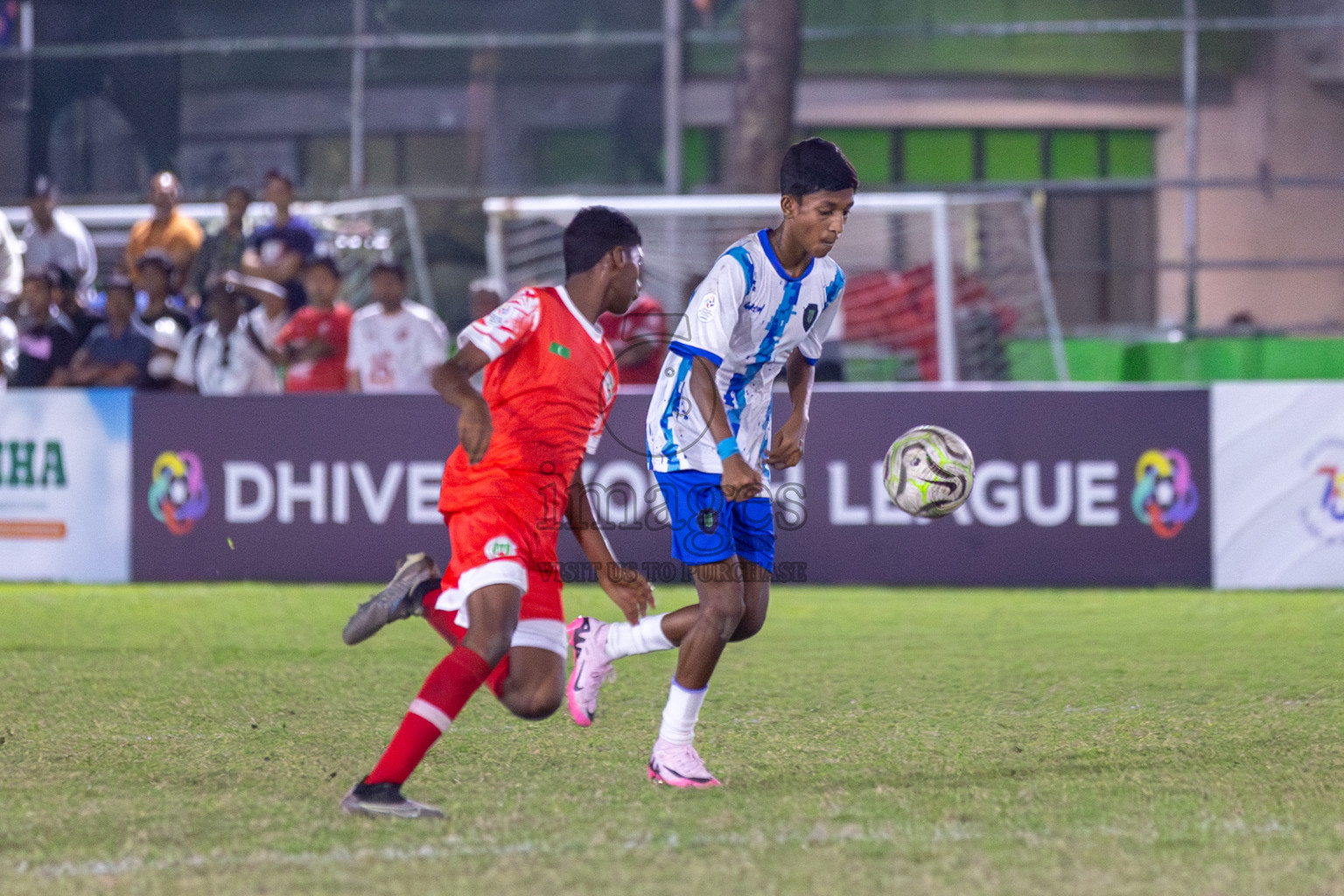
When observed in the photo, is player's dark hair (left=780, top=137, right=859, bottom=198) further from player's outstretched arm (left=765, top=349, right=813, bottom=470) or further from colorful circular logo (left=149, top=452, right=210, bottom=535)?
colorful circular logo (left=149, top=452, right=210, bottom=535)

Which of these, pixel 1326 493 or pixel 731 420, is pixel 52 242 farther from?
pixel 1326 493

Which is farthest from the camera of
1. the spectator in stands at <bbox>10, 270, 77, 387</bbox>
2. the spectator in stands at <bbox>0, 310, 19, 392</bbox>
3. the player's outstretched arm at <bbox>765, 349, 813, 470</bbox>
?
the spectator in stands at <bbox>0, 310, 19, 392</bbox>

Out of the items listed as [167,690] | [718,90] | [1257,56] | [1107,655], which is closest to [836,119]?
[718,90]

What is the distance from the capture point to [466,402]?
4.46 m

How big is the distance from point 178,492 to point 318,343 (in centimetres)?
151

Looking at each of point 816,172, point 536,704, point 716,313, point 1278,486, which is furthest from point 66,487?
point 1278,486

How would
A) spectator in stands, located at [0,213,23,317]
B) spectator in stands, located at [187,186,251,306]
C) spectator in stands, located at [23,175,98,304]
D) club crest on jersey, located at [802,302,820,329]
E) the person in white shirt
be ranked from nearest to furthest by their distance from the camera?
1. club crest on jersey, located at [802,302,820,329]
2. the person in white shirt
3. spectator in stands, located at [0,213,23,317]
4. spectator in stands, located at [23,175,98,304]
5. spectator in stands, located at [187,186,251,306]

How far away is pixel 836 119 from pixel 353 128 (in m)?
6.23

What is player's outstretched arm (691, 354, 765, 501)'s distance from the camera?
4887mm

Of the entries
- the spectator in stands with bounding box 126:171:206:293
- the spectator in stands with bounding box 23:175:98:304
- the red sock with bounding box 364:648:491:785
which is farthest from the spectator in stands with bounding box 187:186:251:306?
the red sock with bounding box 364:648:491:785

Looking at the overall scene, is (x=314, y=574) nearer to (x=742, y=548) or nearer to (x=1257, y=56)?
(x=742, y=548)

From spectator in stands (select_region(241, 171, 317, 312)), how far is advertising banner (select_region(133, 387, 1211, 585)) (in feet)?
6.12

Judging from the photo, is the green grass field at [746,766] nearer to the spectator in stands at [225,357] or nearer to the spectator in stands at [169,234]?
the spectator in stands at [225,357]

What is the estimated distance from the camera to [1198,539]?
33.3 feet
